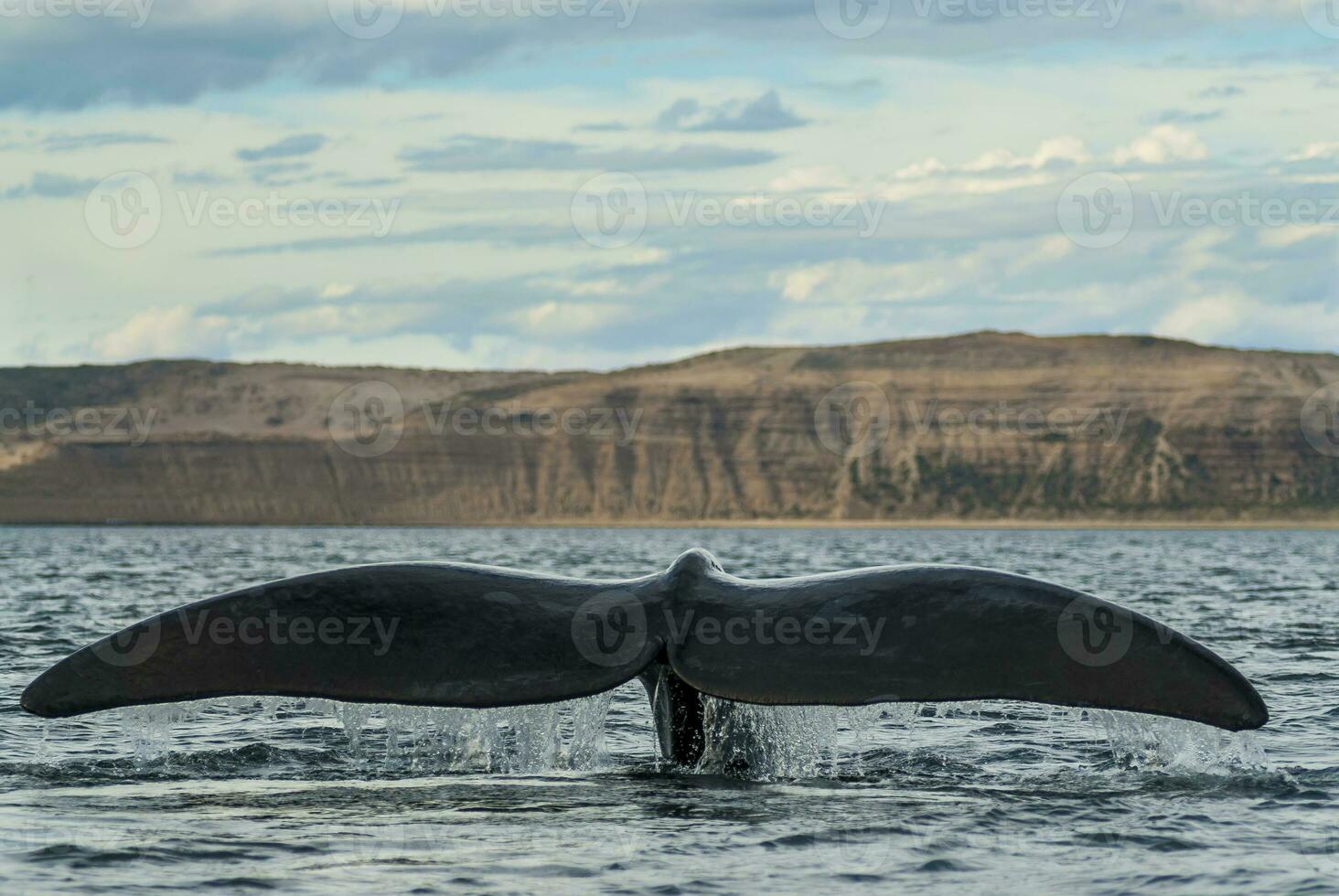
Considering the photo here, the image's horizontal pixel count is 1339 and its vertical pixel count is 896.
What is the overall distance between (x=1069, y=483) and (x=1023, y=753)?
95285 millimetres

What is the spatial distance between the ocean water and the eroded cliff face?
304 ft

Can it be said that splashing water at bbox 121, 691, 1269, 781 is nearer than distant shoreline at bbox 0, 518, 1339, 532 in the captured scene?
Yes

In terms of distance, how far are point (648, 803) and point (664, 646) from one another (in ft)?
5.04

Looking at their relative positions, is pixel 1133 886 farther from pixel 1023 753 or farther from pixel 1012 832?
pixel 1023 753

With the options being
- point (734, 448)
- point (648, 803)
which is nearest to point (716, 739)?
point (648, 803)

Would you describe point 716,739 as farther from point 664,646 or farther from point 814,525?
point 814,525

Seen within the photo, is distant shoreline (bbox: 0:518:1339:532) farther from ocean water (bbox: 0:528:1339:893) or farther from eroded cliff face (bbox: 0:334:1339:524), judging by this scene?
ocean water (bbox: 0:528:1339:893)

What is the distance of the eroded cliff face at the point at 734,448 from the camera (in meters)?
103

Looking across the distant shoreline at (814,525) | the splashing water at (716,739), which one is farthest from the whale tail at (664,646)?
the distant shoreline at (814,525)

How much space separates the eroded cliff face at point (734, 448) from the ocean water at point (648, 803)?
92.7 m

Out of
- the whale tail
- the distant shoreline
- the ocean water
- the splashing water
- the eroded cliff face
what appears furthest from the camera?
the eroded cliff face

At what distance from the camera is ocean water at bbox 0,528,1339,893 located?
266 inches

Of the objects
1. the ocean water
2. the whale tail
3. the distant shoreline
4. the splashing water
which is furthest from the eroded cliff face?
the whale tail

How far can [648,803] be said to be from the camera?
26.0 ft
